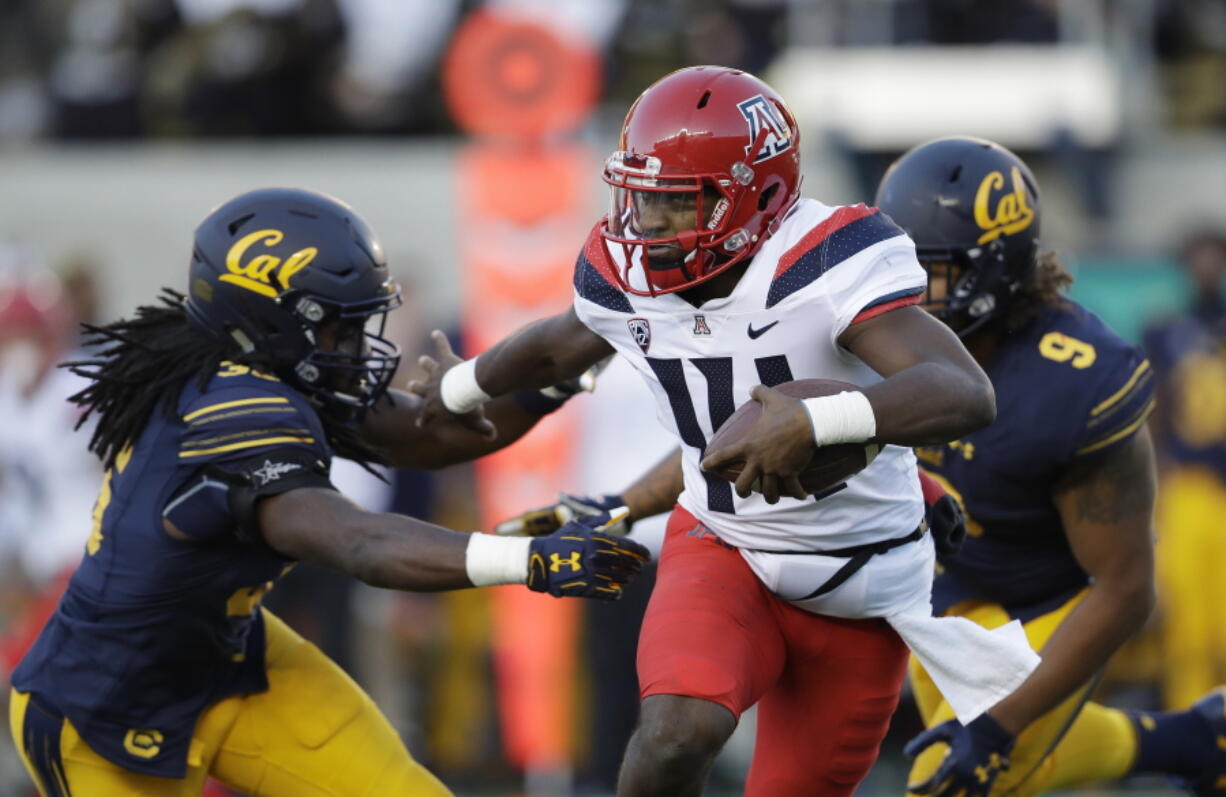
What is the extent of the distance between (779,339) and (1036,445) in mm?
1025

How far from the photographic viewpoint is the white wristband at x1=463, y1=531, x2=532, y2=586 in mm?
3605

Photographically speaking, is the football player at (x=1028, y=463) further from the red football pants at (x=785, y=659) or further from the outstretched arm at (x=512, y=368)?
the outstretched arm at (x=512, y=368)

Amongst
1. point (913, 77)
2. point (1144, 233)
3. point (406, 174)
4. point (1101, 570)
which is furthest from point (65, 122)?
point (1101, 570)

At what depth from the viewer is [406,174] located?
33.4ft

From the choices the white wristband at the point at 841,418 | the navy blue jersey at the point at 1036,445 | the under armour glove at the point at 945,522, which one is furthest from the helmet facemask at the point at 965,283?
the white wristband at the point at 841,418

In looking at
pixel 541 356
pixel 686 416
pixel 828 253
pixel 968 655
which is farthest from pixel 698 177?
pixel 968 655

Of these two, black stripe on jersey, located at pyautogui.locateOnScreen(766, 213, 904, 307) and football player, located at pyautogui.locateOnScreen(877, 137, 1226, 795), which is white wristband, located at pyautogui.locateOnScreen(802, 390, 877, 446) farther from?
football player, located at pyautogui.locateOnScreen(877, 137, 1226, 795)

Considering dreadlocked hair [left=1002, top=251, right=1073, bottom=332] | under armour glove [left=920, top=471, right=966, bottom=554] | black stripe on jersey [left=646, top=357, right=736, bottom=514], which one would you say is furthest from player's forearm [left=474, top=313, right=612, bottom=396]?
dreadlocked hair [left=1002, top=251, right=1073, bottom=332]

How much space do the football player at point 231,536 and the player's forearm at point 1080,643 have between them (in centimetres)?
129

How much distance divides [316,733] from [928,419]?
1.72m

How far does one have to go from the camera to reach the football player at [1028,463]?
14.2 ft

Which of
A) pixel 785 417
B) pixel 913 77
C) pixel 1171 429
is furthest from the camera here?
pixel 913 77

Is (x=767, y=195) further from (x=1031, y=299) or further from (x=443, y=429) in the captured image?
(x=443, y=429)

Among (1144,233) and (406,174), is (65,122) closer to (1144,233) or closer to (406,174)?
(406,174)
